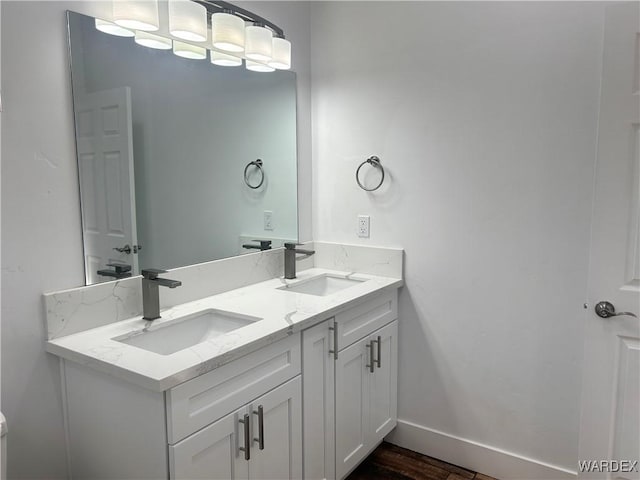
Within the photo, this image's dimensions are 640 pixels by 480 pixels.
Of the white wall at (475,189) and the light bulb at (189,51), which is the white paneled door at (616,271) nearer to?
the white wall at (475,189)

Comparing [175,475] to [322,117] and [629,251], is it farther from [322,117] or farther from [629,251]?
[322,117]

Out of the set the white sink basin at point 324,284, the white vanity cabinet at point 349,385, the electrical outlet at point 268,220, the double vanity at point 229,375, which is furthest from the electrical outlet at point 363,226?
the electrical outlet at point 268,220

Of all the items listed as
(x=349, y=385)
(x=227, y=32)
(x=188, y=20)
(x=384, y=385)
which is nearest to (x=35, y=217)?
(x=188, y=20)

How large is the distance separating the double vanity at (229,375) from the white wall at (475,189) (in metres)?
0.23

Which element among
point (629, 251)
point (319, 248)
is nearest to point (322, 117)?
point (319, 248)

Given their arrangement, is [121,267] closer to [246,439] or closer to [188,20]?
[246,439]

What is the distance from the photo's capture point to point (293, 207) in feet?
8.18

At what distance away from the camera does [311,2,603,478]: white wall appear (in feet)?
6.24

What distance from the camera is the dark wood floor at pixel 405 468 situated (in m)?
2.19

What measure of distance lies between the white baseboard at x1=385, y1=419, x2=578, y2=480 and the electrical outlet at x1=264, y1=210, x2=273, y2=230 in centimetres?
119

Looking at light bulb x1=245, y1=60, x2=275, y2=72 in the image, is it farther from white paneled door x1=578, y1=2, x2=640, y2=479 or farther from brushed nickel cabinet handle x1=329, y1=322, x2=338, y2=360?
white paneled door x1=578, y1=2, x2=640, y2=479

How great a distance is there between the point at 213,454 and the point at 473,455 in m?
1.37

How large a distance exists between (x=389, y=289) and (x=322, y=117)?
982mm

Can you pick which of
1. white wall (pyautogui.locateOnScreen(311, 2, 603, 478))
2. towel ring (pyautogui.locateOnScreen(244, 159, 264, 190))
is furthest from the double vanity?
towel ring (pyautogui.locateOnScreen(244, 159, 264, 190))
